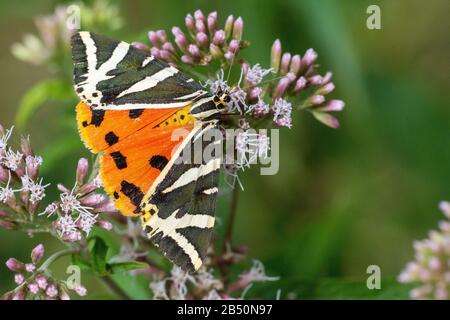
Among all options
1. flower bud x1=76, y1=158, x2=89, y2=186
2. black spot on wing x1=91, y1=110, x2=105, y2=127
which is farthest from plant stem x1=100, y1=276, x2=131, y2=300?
black spot on wing x1=91, y1=110, x2=105, y2=127

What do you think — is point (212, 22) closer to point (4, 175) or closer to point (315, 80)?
point (315, 80)

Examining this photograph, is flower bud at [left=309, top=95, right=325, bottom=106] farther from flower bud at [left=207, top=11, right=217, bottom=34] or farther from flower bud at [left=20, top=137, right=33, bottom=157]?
flower bud at [left=20, top=137, right=33, bottom=157]

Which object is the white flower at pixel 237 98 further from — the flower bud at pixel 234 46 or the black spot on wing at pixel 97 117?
the black spot on wing at pixel 97 117

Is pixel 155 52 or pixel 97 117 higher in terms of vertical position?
pixel 155 52

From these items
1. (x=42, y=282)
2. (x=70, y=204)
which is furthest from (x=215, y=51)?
(x=42, y=282)
